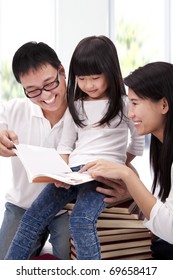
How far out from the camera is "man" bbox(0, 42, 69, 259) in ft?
5.08

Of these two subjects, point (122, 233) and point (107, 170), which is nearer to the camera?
point (107, 170)

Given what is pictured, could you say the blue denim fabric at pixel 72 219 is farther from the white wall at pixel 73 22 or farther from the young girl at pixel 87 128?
the white wall at pixel 73 22

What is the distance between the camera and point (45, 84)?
5.10 ft

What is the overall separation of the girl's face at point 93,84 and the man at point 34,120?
11 centimetres

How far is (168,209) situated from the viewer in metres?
1.27

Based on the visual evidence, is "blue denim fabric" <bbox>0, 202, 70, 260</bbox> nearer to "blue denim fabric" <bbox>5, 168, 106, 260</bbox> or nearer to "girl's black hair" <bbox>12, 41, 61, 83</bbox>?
"blue denim fabric" <bbox>5, 168, 106, 260</bbox>

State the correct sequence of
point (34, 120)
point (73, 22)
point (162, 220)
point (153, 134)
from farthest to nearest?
point (73, 22) → point (34, 120) → point (153, 134) → point (162, 220)

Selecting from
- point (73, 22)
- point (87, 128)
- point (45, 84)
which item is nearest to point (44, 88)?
point (45, 84)

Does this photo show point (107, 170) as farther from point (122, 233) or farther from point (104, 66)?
point (104, 66)

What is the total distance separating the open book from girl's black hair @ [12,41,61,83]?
0.33 m

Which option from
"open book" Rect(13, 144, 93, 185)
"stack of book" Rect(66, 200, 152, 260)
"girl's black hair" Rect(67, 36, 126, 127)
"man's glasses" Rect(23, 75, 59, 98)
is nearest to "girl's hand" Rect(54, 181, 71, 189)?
"open book" Rect(13, 144, 93, 185)

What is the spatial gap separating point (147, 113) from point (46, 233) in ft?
2.54

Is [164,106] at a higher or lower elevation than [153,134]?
higher

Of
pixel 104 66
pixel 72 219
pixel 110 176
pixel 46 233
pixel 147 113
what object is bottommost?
pixel 46 233
